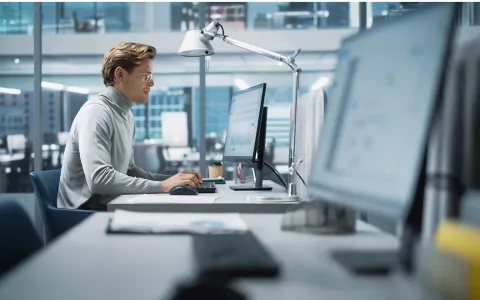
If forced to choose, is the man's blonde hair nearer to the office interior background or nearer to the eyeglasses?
the eyeglasses

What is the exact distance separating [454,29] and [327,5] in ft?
15.3

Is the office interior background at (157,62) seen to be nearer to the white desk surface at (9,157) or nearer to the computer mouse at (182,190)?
the white desk surface at (9,157)

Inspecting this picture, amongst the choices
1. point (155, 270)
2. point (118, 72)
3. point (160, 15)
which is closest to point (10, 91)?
point (160, 15)

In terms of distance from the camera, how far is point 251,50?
98.9 inches

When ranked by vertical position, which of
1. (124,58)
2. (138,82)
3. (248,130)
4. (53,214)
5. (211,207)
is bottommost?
(53,214)

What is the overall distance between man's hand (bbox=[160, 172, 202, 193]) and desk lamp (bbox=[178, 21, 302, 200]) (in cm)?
46

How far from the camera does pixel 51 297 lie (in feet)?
2.26

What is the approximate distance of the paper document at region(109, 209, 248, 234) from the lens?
121 centimetres

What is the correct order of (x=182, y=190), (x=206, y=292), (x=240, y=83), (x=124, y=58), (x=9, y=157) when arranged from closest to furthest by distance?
(x=206, y=292) < (x=182, y=190) < (x=124, y=58) < (x=240, y=83) < (x=9, y=157)

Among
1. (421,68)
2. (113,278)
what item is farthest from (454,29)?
(113,278)

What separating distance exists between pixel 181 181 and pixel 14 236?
3.51ft

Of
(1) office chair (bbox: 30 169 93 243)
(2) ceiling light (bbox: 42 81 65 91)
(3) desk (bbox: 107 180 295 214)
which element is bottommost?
(1) office chair (bbox: 30 169 93 243)

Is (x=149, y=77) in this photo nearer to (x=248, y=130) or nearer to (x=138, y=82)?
(x=138, y=82)

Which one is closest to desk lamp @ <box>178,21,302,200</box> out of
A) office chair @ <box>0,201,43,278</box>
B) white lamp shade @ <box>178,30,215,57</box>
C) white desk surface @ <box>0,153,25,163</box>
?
white lamp shade @ <box>178,30,215,57</box>
